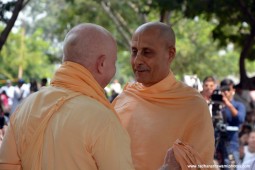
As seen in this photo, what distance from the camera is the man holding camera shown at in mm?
10266

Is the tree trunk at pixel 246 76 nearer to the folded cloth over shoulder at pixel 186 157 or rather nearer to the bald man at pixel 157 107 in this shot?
the bald man at pixel 157 107

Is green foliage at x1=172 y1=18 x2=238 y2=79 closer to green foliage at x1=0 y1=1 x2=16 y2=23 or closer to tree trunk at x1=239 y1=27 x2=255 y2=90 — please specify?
tree trunk at x1=239 y1=27 x2=255 y2=90

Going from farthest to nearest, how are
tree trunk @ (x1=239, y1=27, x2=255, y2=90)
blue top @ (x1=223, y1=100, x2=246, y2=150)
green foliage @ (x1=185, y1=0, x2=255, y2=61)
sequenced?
tree trunk @ (x1=239, y1=27, x2=255, y2=90), green foliage @ (x1=185, y1=0, x2=255, y2=61), blue top @ (x1=223, y1=100, x2=246, y2=150)

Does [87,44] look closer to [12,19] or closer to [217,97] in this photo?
[12,19]

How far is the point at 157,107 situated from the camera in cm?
→ 436

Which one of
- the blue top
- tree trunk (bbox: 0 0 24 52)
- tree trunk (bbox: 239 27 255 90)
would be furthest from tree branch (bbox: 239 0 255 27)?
tree trunk (bbox: 0 0 24 52)

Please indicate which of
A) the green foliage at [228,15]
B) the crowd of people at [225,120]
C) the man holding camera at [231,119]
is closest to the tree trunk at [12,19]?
the crowd of people at [225,120]

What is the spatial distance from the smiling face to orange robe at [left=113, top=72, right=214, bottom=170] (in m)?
0.06

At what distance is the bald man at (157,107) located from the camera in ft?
13.8

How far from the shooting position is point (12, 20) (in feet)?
29.0

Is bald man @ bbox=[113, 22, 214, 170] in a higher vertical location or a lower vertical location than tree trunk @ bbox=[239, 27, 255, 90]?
higher

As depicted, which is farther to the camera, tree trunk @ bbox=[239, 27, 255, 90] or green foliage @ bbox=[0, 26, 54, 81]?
green foliage @ bbox=[0, 26, 54, 81]

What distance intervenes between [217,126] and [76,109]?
7.52 meters

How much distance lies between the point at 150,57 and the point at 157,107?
309 millimetres
